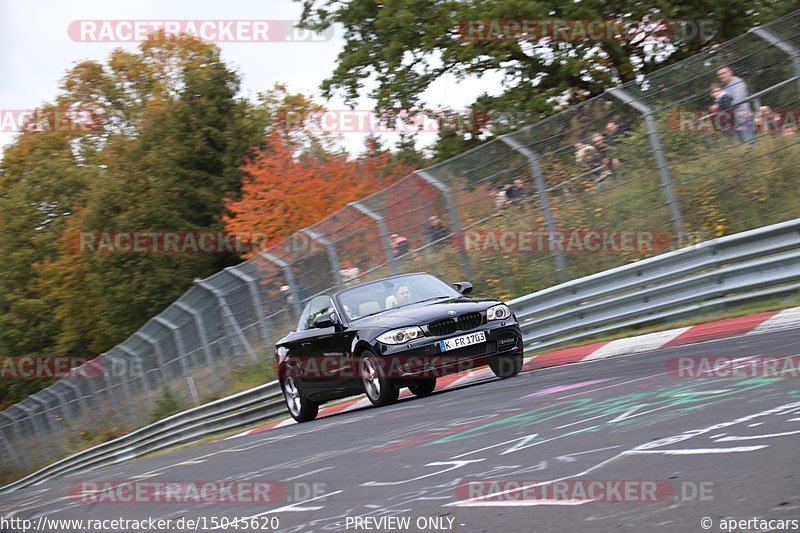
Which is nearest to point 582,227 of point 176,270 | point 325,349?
point 325,349

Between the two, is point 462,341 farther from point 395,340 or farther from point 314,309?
point 314,309

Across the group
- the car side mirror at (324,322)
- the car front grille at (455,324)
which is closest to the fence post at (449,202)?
the car side mirror at (324,322)

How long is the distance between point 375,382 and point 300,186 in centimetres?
2587

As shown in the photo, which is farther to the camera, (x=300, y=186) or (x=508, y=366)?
(x=300, y=186)

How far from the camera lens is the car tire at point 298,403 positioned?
47.9ft

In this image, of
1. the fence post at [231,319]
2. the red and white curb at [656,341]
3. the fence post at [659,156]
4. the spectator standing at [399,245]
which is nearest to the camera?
the red and white curb at [656,341]

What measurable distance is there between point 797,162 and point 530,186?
3.80 m

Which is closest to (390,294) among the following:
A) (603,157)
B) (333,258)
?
(603,157)

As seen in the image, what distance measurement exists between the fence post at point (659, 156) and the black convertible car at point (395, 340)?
304 centimetres

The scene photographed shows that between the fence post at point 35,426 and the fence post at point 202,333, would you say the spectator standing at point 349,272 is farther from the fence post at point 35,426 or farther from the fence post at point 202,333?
the fence post at point 35,426

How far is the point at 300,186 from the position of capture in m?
38.0

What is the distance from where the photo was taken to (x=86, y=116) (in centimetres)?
6869

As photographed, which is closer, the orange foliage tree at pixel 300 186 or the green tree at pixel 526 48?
the green tree at pixel 526 48

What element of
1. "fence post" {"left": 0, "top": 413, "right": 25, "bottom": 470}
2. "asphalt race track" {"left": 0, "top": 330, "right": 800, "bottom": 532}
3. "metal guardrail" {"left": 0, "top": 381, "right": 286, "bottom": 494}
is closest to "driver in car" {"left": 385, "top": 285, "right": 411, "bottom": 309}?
"asphalt race track" {"left": 0, "top": 330, "right": 800, "bottom": 532}
